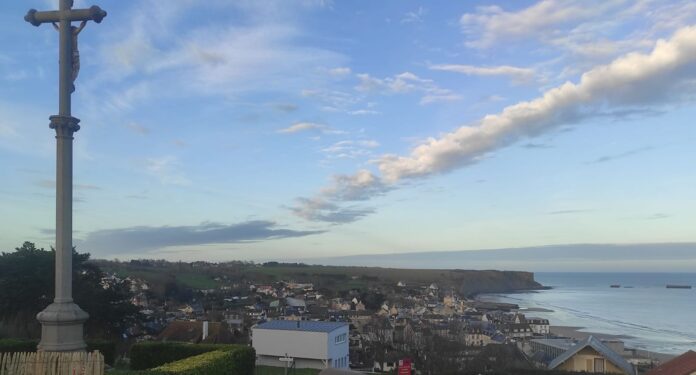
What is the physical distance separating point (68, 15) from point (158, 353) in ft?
33.9

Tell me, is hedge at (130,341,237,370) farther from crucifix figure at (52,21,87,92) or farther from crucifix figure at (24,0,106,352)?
crucifix figure at (52,21,87,92)

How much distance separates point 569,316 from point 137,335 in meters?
77.3

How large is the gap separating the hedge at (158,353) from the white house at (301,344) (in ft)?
54.2

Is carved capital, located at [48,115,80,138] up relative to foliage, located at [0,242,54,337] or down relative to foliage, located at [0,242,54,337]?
up

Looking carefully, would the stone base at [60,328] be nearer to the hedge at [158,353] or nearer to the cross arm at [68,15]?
the cross arm at [68,15]

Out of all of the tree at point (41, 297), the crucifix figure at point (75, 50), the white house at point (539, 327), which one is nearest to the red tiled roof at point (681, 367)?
the crucifix figure at point (75, 50)

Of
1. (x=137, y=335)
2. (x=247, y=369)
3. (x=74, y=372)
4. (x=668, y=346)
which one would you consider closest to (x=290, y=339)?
(x=137, y=335)

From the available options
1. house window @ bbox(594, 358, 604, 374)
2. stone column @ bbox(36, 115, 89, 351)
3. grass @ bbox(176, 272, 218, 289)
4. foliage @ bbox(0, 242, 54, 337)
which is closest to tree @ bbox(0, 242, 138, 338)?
foliage @ bbox(0, 242, 54, 337)

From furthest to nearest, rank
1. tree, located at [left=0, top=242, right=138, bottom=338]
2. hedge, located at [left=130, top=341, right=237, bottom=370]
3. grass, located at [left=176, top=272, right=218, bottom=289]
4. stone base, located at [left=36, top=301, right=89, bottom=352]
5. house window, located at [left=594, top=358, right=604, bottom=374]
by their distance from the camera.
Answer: grass, located at [left=176, top=272, right=218, bottom=289], tree, located at [left=0, top=242, right=138, bottom=338], house window, located at [left=594, top=358, right=604, bottom=374], hedge, located at [left=130, top=341, right=237, bottom=370], stone base, located at [left=36, top=301, right=89, bottom=352]

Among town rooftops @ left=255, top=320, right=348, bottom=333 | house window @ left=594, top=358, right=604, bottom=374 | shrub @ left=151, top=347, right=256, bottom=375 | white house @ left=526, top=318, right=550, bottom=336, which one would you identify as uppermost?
shrub @ left=151, top=347, right=256, bottom=375

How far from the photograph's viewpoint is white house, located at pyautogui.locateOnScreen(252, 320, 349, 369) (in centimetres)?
3541

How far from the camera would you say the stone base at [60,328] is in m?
12.0

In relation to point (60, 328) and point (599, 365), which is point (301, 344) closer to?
point (599, 365)

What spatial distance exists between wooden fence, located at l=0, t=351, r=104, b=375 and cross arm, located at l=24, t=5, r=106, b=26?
23.5ft
